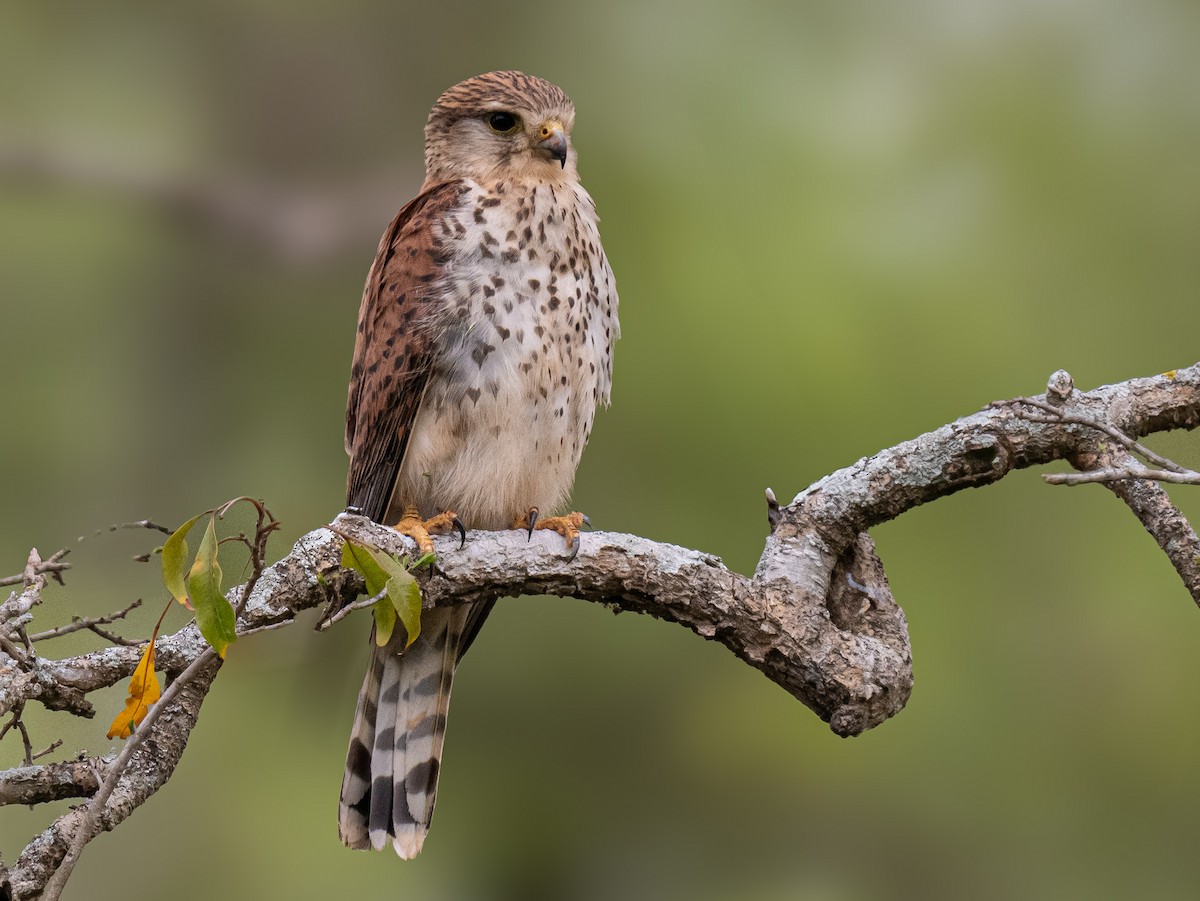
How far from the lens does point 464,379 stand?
2.55 metres

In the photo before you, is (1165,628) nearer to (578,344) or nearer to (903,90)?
(903,90)

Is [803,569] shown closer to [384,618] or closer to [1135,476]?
[1135,476]

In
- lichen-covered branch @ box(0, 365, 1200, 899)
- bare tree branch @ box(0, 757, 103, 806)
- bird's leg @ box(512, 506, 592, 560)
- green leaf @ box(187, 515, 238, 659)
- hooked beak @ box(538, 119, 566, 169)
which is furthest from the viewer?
hooked beak @ box(538, 119, 566, 169)

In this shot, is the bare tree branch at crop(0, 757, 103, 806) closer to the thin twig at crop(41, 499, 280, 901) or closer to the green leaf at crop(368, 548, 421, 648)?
the thin twig at crop(41, 499, 280, 901)

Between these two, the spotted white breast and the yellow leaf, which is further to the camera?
the spotted white breast

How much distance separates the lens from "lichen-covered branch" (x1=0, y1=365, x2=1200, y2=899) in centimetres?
208

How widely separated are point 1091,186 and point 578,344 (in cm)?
227

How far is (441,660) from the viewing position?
8.87ft

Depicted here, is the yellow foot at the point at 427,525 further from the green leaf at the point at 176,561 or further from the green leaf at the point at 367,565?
the green leaf at the point at 176,561

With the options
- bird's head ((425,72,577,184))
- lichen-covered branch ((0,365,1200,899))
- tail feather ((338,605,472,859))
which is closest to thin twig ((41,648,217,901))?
lichen-covered branch ((0,365,1200,899))

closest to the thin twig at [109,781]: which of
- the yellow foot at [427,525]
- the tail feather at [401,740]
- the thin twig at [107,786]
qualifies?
the thin twig at [107,786]

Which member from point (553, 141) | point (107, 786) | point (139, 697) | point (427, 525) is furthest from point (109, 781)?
point (553, 141)

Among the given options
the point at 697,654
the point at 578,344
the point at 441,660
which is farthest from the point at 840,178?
the point at 441,660

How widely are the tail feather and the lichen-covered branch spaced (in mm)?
449
